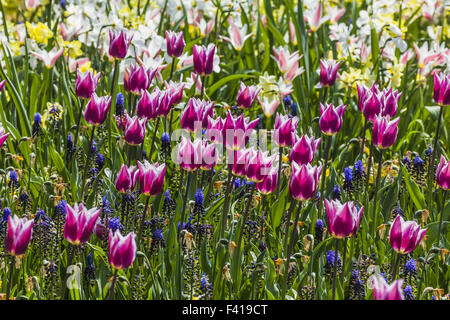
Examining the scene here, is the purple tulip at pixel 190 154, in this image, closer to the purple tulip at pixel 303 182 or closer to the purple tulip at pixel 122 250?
the purple tulip at pixel 303 182

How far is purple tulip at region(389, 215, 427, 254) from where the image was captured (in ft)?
8.13

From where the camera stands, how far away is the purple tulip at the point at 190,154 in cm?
280

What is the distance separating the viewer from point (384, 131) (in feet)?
9.91

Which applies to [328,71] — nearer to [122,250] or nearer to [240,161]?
[240,161]

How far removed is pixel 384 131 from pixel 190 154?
834mm

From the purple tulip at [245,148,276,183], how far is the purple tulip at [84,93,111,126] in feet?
2.51

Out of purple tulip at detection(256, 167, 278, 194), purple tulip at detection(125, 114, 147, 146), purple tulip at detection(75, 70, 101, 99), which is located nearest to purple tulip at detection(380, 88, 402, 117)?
purple tulip at detection(256, 167, 278, 194)

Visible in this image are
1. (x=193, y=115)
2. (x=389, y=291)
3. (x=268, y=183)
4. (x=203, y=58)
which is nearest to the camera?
(x=389, y=291)

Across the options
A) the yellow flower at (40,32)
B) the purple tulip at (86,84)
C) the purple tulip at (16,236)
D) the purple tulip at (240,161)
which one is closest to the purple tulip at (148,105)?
the purple tulip at (86,84)

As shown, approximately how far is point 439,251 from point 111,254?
1.34 meters

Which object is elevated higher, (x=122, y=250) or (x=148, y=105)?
(x=148, y=105)

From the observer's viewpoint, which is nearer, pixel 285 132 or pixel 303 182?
pixel 303 182

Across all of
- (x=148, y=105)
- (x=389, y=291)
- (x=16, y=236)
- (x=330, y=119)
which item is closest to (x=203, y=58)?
(x=148, y=105)
